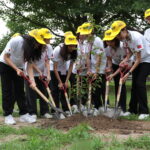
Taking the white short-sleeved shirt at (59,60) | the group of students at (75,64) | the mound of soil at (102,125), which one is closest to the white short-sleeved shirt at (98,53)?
the group of students at (75,64)

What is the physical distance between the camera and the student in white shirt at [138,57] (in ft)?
17.7

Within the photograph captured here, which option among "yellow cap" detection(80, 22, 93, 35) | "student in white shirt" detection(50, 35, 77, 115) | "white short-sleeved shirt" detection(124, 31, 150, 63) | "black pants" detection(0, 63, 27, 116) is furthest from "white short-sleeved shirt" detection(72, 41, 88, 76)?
"black pants" detection(0, 63, 27, 116)

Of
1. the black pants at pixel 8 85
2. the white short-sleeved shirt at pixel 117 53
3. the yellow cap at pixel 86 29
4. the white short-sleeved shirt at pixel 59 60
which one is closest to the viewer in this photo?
the yellow cap at pixel 86 29

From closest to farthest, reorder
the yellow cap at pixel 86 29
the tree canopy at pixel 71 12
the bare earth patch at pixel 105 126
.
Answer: the bare earth patch at pixel 105 126, the yellow cap at pixel 86 29, the tree canopy at pixel 71 12

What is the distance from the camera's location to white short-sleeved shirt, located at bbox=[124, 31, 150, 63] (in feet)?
18.1

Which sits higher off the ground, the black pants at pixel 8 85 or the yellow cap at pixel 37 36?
the yellow cap at pixel 37 36

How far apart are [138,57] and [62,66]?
1601 millimetres

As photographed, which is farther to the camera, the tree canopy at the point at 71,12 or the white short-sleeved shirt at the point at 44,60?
the tree canopy at the point at 71,12

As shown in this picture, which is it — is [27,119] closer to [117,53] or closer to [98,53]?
[98,53]

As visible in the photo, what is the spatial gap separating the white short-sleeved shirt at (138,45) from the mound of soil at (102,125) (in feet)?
4.23

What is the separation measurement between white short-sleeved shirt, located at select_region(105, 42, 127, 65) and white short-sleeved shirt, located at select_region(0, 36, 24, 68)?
167 cm

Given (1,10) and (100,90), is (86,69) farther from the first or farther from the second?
(1,10)

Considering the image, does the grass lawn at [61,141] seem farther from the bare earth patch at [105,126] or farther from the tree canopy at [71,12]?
the tree canopy at [71,12]

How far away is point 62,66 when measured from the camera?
20.9 feet
